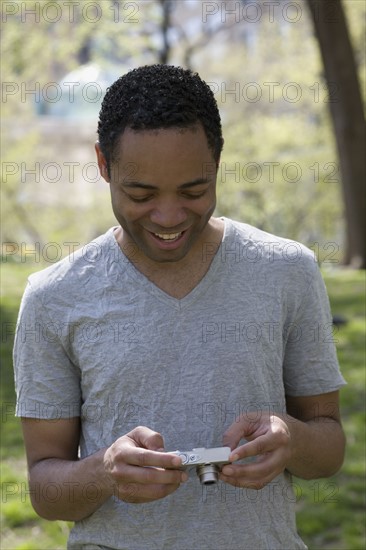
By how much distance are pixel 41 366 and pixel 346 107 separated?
9.75m

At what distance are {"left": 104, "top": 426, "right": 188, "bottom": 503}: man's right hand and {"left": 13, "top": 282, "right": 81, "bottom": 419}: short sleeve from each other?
1.05 feet

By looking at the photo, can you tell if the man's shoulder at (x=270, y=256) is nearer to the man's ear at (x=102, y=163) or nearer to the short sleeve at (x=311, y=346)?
the short sleeve at (x=311, y=346)

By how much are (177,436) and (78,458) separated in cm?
33

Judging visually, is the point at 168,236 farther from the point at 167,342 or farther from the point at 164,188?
the point at 167,342

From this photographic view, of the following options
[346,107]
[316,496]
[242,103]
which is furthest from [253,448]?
[242,103]

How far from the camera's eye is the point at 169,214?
2223 millimetres

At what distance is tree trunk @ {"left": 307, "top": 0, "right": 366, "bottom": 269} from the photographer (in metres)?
11.2

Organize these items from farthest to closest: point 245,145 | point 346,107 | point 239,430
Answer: point 245,145, point 346,107, point 239,430

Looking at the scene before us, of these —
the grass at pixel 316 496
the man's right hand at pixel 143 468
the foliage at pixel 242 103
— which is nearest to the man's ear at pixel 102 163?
the man's right hand at pixel 143 468

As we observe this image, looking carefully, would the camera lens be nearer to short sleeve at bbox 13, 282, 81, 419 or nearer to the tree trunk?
short sleeve at bbox 13, 282, 81, 419

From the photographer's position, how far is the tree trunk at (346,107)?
1125cm

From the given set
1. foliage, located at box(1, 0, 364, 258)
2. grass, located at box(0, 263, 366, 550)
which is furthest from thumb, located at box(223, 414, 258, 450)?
foliage, located at box(1, 0, 364, 258)

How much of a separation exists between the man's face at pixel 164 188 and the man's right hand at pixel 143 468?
464 mm

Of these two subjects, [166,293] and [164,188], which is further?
[166,293]
